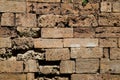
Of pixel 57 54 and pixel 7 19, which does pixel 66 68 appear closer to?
pixel 57 54

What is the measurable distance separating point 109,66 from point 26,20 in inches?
79.3

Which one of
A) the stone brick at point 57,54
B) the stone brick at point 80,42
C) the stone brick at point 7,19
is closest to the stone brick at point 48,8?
the stone brick at point 7,19

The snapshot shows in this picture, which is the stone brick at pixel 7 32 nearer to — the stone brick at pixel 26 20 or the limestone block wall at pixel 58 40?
the limestone block wall at pixel 58 40

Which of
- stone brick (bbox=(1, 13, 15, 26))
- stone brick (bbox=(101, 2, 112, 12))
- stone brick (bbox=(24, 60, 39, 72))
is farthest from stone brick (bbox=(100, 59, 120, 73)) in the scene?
stone brick (bbox=(1, 13, 15, 26))

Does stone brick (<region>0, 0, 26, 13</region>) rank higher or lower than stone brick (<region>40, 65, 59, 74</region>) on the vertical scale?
higher

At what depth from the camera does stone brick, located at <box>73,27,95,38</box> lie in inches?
251

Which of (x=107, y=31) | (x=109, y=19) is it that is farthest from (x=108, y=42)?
(x=109, y=19)

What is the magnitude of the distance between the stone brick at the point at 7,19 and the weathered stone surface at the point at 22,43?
0.36 metres

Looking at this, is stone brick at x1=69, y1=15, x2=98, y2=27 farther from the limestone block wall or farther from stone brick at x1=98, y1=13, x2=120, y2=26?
stone brick at x1=98, y1=13, x2=120, y2=26

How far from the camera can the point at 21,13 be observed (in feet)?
20.6

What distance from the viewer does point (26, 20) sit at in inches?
247

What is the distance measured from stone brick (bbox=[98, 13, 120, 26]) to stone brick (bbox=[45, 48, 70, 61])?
98cm

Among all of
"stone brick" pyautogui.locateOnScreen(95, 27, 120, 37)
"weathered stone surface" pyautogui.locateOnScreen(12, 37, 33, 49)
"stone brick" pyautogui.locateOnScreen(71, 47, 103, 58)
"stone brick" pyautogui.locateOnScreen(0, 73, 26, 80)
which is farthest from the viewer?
"stone brick" pyautogui.locateOnScreen(95, 27, 120, 37)

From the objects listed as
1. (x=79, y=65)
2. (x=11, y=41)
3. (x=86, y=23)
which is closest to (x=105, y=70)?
(x=79, y=65)
